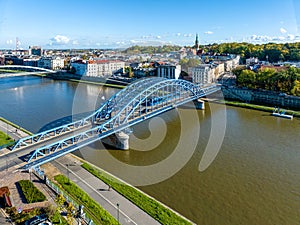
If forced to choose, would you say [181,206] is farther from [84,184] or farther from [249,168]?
[249,168]

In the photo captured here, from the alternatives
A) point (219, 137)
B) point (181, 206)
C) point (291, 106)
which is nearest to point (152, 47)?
point (291, 106)

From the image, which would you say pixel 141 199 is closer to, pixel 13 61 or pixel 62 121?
pixel 62 121

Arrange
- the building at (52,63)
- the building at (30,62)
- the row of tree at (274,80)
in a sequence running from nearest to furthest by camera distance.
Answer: the row of tree at (274,80) → the building at (52,63) → the building at (30,62)

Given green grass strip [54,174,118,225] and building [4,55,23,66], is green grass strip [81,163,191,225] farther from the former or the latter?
building [4,55,23,66]

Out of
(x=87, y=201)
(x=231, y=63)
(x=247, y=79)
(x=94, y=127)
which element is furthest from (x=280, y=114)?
(x=231, y=63)

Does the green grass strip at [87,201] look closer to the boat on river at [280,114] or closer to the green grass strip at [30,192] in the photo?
the green grass strip at [30,192]

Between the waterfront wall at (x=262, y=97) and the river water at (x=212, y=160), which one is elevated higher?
the waterfront wall at (x=262, y=97)

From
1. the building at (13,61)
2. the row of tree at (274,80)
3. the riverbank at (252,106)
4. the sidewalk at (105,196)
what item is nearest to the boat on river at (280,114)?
the riverbank at (252,106)
